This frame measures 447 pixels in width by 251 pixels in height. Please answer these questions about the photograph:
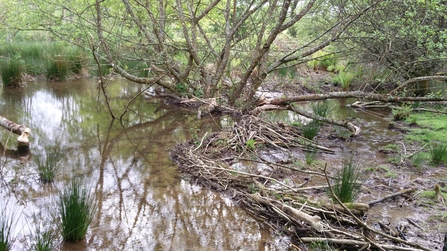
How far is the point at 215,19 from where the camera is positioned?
972cm

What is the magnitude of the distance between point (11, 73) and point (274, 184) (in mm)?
8118

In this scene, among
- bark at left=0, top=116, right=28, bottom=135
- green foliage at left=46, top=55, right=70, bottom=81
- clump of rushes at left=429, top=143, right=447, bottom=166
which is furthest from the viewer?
green foliage at left=46, top=55, right=70, bottom=81

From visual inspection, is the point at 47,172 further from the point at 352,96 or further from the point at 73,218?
the point at 352,96

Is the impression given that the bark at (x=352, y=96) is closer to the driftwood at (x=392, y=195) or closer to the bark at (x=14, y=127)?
the driftwood at (x=392, y=195)

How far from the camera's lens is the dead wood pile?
3027 millimetres

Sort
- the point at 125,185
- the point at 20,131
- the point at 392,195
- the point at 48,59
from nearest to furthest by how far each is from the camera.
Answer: the point at 392,195, the point at 125,185, the point at 20,131, the point at 48,59

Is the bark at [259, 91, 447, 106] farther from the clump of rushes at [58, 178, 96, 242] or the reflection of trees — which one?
the clump of rushes at [58, 178, 96, 242]

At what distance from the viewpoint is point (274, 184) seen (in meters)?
4.23

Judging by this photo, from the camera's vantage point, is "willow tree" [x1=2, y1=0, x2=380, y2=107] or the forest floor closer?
the forest floor

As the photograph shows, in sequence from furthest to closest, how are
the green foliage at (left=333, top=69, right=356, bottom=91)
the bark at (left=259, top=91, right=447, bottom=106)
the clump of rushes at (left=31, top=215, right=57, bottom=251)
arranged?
the green foliage at (left=333, top=69, right=356, bottom=91)
the bark at (left=259, top=91, right=447, bottom=106)
the clump of rushes at (left=31, top=215, right=57, bottom=251)

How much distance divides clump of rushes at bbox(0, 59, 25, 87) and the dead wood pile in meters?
6.27

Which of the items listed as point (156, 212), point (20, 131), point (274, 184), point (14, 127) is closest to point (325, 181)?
point (274, 184)

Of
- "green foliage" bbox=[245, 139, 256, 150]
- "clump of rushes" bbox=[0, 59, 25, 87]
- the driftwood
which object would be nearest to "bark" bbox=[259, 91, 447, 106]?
"green foliage" bbox=[245, 139, 256, 150]

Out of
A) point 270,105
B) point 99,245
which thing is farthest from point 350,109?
point 99,245
